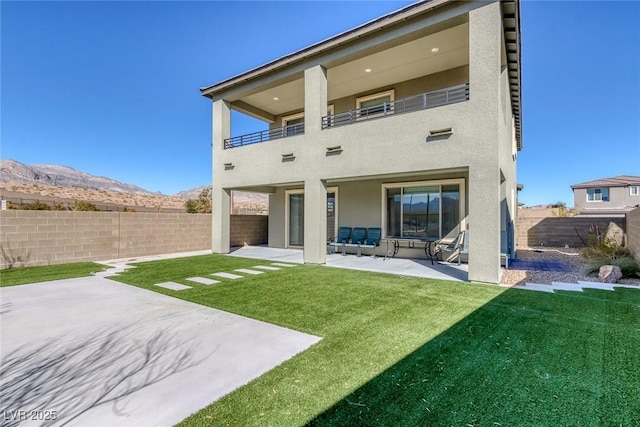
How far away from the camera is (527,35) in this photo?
14.1m

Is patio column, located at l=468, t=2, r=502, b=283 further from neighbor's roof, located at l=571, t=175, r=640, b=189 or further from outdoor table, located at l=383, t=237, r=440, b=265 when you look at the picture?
neighbor's roof, located at l=571, t=175, r=640, b=189

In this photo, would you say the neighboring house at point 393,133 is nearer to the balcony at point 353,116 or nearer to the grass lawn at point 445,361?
the balcony at point 353,116

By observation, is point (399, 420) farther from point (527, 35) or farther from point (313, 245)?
point (527, 35)

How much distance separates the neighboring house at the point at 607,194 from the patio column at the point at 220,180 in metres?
36.6

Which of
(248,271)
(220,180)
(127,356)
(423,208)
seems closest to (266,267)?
(248,271)

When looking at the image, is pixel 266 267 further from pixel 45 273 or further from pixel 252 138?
pixel 45 273

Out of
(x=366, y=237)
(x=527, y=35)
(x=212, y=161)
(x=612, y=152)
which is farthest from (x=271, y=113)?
(x=612, y=152)

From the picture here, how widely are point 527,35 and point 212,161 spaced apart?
16.3m

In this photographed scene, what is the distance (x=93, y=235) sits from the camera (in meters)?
11.4

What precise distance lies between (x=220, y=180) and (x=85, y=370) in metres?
11.3

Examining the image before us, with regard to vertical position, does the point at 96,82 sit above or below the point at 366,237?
above

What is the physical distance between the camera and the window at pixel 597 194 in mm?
33906

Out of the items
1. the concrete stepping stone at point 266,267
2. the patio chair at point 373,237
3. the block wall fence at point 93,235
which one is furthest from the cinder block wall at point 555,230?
the block wall fence at point 93,235

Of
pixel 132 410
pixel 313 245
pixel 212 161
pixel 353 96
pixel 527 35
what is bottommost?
pixel 132 410
